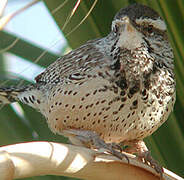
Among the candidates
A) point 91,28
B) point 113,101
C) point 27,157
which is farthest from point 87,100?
point 27,157

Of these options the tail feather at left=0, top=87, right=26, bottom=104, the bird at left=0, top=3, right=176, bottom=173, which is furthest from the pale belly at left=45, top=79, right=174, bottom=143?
the tail feather at left=0, top=87, right=26, bottom=104

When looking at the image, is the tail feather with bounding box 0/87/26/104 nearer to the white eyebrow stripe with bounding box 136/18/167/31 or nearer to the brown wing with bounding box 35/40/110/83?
the brown wing with bounding box 35/40/110/83

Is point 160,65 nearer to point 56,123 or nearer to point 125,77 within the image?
point 125,77

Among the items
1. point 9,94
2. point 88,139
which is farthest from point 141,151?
point 9,94

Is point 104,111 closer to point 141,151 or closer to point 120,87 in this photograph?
point 120,87

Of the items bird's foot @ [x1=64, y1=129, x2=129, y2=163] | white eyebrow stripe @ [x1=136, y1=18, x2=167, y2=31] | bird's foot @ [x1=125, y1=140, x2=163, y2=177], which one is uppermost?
white eyebrow stripe @ [x1=136, y1=18, x2=167, y2=31]

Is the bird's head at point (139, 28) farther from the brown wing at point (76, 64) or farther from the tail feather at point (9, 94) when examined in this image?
the tail feather at point (9, 94)
